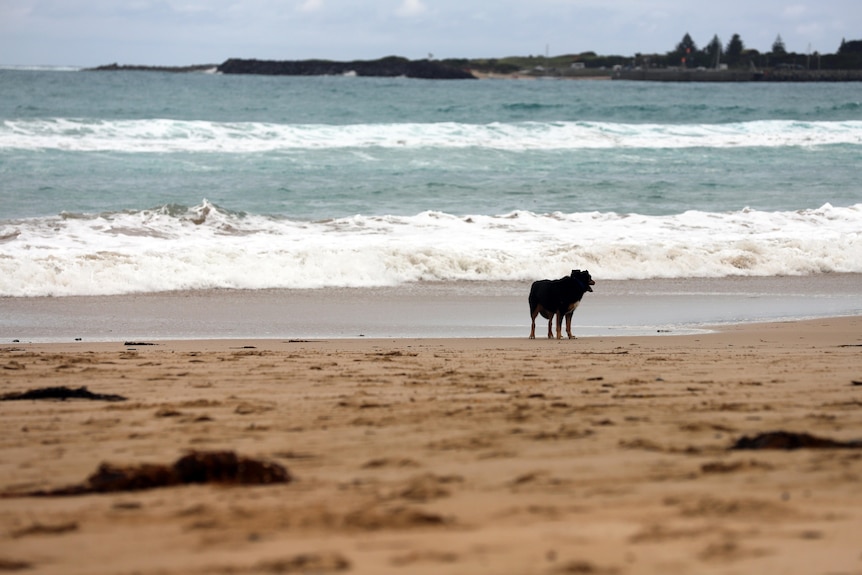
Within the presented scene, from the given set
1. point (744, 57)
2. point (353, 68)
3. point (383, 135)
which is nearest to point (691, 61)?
point (744, 57)

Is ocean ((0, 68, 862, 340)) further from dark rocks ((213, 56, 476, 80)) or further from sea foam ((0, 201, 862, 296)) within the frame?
dark rocks ((213, 56, 476, 80))

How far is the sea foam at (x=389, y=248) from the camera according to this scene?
12320 mm

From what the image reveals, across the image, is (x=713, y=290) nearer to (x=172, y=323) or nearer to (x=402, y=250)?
(x=402, y=250)

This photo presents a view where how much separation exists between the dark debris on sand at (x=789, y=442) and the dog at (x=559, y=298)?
473 centimetres

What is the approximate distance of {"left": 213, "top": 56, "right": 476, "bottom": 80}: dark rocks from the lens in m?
112

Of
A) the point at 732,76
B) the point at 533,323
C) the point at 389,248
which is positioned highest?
the point at 732,76

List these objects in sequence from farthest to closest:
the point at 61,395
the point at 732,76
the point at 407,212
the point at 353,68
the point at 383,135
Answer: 1. the point at 353,68
2. the point at 732,76
3. the point at 383,135
4. the point at 407,212
5. the point at 61,395

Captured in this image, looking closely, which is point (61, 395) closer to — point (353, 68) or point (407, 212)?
point (407, 212)

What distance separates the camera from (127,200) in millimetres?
19156

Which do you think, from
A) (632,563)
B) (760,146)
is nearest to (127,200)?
(632,563)

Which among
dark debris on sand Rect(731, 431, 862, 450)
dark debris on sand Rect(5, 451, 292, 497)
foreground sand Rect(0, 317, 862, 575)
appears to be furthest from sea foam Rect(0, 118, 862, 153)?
dark debris on sand Rect(731, 431, 862, 450)

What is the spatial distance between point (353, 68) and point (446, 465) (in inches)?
4810

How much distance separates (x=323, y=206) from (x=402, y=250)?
6.12 metres

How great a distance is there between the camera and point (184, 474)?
3.77 meters
